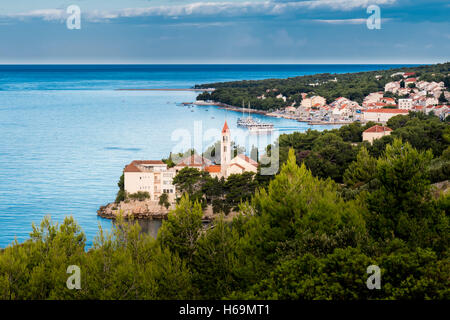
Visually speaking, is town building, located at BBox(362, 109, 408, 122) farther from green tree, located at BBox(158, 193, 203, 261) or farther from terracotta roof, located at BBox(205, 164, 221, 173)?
green tree, located at BBox(158, 193, 203, 261)

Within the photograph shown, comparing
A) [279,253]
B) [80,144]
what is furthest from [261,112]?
[279,253]

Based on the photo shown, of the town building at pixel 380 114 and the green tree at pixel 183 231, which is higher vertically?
the town building at pixel 380 114

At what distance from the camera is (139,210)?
58.0 ft

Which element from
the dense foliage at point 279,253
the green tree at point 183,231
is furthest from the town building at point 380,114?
the green tree at point 183,231

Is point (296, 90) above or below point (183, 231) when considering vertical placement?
above

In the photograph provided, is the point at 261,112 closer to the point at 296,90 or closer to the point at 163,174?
the point at 296,90

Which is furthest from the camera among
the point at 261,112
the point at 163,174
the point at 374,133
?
the point at 261,112

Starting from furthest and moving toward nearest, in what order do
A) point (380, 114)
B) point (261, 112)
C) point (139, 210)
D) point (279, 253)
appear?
point (261, 112) → point (380, 114) → point (139, 210) → point (279, 253)

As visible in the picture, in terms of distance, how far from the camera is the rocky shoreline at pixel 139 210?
56.6 feet

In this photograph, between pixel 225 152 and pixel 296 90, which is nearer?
pixel 225 152

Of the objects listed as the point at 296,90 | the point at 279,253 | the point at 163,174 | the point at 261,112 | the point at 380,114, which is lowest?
the point at 279,253

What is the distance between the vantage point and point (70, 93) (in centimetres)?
6412

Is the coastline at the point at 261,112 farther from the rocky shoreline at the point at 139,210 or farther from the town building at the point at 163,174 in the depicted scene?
the rocky shoreline at the point at 139,210

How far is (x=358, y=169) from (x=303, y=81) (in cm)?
5366
